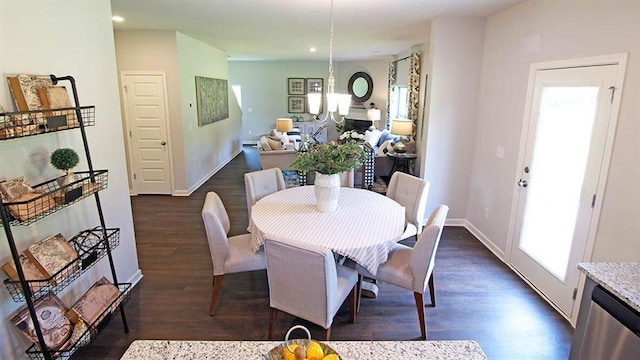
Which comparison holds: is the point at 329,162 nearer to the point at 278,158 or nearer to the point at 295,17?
the point at 295,17

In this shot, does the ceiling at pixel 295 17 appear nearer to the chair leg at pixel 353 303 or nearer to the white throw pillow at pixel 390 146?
the white throw pillow at pixel 390 146

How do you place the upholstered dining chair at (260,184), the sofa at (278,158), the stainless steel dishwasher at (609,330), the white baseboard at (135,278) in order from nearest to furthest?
the stainless steel dishwasher at (609,330), the white baseboard at (135,278), the upholstered dining chair at (260,184), the sofa at (278,158)

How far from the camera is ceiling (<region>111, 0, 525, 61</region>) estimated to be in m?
3.64

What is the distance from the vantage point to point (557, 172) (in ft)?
9.78

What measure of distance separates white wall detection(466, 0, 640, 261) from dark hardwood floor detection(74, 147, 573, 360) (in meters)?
0.63

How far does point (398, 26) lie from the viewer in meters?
4.86

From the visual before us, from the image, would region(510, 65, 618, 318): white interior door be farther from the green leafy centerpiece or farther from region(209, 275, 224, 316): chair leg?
region(209, 275, 224, 316): chair leg

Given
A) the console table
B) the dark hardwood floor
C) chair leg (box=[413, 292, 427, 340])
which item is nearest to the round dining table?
chair leg (box=[413, 292, 427, 340])

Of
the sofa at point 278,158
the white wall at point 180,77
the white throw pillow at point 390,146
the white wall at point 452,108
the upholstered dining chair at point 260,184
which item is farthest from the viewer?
the white throw pillow at point 390,146

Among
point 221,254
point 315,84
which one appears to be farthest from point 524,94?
point 315,84

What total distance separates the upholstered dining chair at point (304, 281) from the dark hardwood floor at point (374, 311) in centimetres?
48

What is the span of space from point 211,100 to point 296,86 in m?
4.52

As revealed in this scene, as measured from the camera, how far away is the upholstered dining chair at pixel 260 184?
356cm

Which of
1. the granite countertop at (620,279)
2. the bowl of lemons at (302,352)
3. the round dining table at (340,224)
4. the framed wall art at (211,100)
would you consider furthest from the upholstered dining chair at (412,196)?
the framed wall art at (211,100)
